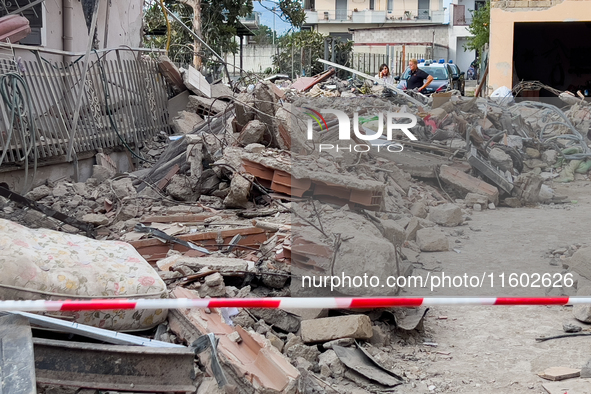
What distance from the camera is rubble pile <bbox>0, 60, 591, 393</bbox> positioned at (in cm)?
395

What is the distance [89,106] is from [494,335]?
24.8 feet

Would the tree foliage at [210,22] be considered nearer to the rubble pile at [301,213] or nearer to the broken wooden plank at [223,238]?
the rubble pile at [301,213]

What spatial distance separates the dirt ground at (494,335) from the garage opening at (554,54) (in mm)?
16545

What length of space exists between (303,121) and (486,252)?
138 inches

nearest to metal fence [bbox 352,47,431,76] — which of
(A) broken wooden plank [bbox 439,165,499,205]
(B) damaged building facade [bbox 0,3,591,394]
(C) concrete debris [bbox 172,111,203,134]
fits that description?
(C) concrete debris [bbox 172,111,203,134]

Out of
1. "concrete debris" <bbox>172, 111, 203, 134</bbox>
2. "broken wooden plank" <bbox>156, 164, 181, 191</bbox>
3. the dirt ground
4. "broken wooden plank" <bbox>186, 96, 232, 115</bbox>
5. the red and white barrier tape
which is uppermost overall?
"broken wooden plank" <bbox>186, 96, 232, 115</bbox>

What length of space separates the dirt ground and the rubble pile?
0.08m

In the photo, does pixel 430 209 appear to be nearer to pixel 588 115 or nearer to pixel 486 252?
pixel 486 252

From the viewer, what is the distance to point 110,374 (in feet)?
10.7

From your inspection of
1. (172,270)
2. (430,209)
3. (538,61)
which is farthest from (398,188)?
(538,61)

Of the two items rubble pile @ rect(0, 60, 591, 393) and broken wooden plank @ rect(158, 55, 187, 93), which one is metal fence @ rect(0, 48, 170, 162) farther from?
rubble pile @ rect(0, 60, 591, 393)

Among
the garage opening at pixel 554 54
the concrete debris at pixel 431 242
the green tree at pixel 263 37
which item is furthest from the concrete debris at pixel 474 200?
the green tree at pixel 263 37

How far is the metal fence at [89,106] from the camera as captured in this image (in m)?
8.20

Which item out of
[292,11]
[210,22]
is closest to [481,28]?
[292,11]
